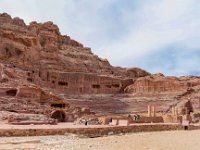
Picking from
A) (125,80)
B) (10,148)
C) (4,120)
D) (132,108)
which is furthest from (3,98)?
(125,80)

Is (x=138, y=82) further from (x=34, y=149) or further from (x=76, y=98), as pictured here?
(x=34, y=149)

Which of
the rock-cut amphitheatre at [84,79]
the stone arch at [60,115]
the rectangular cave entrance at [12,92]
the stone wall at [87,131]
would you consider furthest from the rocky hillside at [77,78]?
the stone wall at [87,131]

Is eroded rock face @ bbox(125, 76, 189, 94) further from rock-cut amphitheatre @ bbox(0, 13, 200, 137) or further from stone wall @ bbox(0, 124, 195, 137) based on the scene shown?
stone wall @ bbox(0, 124, 195, 137)

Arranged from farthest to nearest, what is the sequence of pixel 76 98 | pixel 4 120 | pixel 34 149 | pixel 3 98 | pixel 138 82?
pixel 138 82 → pixel 76 98 → pixel 3 98 → pixel 4 120 → pixel 34 149

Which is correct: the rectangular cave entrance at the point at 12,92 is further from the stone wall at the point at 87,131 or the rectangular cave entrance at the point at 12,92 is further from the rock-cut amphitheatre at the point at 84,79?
the stone wall at the point at 87,131

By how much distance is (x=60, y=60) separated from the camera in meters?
75.0

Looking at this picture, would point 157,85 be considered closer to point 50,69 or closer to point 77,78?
point 77,78

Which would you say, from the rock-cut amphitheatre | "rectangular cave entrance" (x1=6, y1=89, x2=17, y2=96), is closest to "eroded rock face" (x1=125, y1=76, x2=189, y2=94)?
the rock-cut amphitheatre

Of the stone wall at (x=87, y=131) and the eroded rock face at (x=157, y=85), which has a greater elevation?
the eroded rock face at (x=157, y=85)

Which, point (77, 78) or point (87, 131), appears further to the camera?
point (77, 78)

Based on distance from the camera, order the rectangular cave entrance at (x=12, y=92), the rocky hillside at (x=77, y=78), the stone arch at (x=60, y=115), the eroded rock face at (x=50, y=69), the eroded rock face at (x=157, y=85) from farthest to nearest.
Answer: the eroded rock face at (x=157, y=85) → the rocky hillside at (x=77, y=78) → the eroded rock face at (x=50, y=69) → the stone arch at (x=60, y=115) → the rectangular cave entrance at (x=12, y=92)

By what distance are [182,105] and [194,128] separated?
70.9 feet

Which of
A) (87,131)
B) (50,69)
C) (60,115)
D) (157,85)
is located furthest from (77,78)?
(87,131)

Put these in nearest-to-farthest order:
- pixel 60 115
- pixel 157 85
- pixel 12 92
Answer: pixel 12 92, pixel 60 115, pixel 157 85
